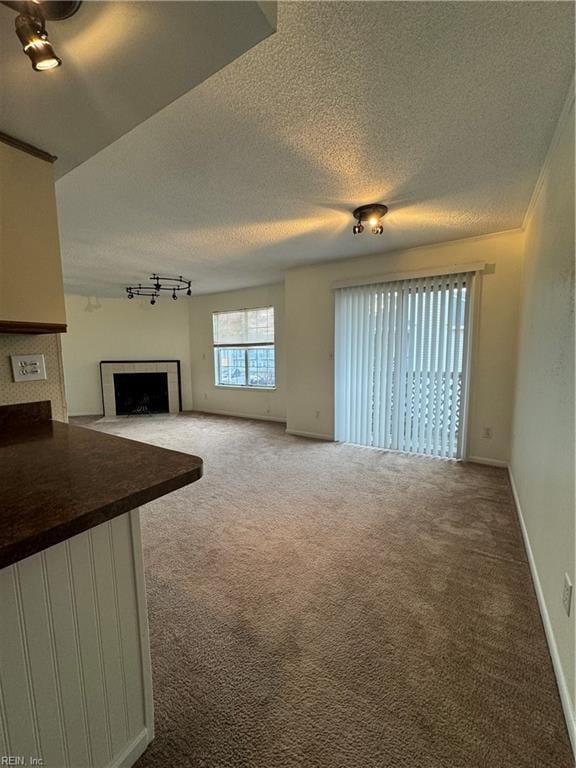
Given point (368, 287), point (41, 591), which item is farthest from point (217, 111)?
point (368, 287)

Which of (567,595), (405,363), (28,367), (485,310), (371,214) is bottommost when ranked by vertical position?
(567,595)

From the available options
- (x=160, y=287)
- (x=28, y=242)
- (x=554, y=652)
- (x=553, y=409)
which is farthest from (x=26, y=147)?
(x=160, y=287)

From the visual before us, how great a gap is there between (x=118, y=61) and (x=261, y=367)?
5253 millimetres

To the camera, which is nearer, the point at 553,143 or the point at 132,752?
the point at 132,752

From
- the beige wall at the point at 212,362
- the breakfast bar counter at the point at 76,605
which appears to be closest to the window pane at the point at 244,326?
the beige wall at the point at 212,362

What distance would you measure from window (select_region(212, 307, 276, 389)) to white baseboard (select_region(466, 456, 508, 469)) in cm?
340

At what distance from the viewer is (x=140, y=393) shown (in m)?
6.88

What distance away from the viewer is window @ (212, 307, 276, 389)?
6.04 meters

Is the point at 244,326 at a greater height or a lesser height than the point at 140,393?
greater

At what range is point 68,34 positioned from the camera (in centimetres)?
92

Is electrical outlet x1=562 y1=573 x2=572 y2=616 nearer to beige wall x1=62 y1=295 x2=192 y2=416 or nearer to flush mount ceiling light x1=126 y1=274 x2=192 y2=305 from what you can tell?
flush mount ceiling light x1=126 y1=274 x2=192 y2=305

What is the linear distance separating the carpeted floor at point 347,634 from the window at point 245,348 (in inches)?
137

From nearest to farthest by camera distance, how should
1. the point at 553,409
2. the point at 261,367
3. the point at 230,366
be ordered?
the point at 553,409 → the point at 261,367 → the point at 230,366

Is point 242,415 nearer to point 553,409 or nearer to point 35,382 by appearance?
point 35,382
